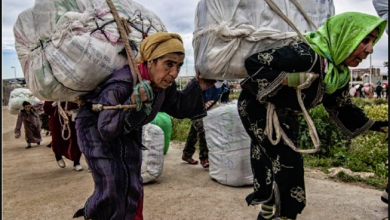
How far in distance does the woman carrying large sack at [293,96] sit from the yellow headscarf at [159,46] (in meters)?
0.52

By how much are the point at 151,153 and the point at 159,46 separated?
2398 millimetres

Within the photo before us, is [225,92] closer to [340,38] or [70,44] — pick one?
[340,38]

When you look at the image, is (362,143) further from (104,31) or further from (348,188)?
(104,31)

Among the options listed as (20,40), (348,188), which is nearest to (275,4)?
(20,40)

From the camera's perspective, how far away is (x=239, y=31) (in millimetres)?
2162

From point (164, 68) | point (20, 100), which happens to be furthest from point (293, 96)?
point (20, 100)

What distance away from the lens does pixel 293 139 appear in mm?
2424

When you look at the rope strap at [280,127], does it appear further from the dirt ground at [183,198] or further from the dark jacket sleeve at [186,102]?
the dirt ground at [183,198]

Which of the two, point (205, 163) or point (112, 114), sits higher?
point (112, 114)

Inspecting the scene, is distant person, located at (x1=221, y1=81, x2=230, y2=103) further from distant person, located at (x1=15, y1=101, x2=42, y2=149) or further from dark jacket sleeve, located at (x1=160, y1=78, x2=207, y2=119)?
distant person, located at (x1=15, y1=101, x2=42, y2=149)

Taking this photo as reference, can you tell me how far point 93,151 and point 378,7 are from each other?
2545 mm

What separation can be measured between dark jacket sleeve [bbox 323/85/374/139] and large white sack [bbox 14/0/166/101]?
1348 millimetres

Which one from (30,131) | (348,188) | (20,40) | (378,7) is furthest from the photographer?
(30,131)

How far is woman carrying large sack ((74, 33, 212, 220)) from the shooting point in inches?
72.4
